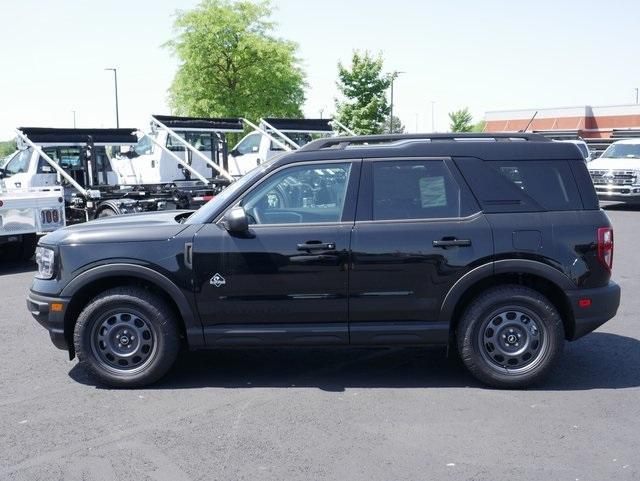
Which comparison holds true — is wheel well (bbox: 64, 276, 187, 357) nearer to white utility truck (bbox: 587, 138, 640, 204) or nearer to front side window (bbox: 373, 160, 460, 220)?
front side window (bbox: 373, 160, 460, 220)

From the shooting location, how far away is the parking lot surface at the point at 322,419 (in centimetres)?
404

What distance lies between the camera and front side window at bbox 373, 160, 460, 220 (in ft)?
17.5

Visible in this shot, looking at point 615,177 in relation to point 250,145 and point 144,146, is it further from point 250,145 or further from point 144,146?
point 144,146

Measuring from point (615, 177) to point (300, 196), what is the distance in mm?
17351

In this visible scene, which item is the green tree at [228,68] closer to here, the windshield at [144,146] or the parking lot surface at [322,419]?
the windshield at [144,146]

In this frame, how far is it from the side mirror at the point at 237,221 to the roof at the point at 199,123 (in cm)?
1280

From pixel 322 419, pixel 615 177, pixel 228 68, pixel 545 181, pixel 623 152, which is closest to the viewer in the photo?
pixel 322 419

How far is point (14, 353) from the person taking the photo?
257 inches

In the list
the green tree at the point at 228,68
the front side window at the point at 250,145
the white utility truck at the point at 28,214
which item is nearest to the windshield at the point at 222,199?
the white utility truck at the point at 28,214

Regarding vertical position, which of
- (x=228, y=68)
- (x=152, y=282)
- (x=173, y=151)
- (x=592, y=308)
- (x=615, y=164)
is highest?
(x=228, y=68)

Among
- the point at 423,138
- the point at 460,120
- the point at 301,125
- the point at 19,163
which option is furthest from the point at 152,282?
the point at 460,120

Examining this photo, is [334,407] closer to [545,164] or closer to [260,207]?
[260,207]

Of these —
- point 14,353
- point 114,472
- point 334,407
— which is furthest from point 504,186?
point 14,353

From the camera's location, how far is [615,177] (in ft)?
67.1
